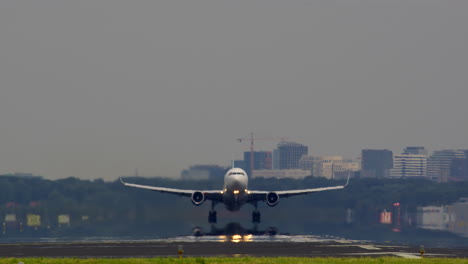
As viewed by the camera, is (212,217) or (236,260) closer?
(236,260)

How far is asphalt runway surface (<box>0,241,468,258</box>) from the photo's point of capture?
66.8 meters

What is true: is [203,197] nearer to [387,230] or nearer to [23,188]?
[387,230]

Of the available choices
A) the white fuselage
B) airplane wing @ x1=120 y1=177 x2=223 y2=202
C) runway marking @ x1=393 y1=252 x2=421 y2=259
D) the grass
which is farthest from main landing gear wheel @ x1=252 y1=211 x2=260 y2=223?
the grass

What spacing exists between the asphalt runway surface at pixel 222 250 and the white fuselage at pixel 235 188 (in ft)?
98.9

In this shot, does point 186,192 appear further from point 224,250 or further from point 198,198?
point 224,250

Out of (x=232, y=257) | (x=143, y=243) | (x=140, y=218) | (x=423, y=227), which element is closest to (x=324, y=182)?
(x=423, y=227)

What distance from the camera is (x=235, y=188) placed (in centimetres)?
11281

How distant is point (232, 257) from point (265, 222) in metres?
61.9

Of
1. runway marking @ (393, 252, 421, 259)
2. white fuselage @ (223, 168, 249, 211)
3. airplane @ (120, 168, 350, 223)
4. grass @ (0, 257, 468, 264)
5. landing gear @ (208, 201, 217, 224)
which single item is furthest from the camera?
landing gear @ (208, 201, 217, 224)

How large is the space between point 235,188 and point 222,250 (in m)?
42.0

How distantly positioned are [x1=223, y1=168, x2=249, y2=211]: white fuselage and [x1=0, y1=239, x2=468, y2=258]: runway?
97.5 ft

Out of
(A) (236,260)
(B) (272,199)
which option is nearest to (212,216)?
(B) (272,199)

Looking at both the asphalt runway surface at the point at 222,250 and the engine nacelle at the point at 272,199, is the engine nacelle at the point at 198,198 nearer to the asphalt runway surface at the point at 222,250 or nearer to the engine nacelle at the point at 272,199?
the engine nacelle at the point at 272,199

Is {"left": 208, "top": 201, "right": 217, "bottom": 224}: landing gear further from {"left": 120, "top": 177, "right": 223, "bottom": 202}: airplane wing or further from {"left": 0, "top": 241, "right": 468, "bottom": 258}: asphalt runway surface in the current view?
{"left": 0, "top": 241, "right": 468, "bottom": 258}: asphalt runway surface
